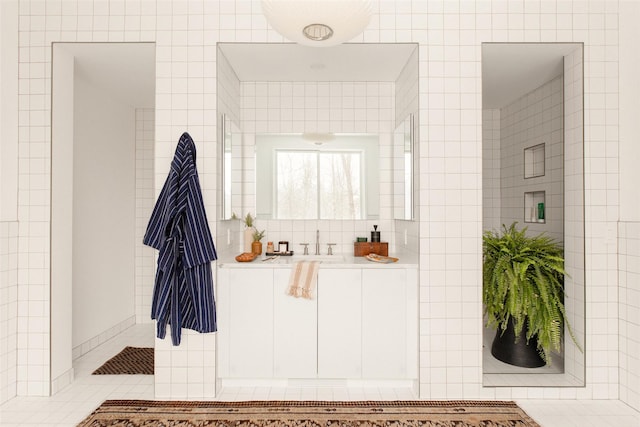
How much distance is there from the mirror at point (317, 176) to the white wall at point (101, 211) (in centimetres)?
153

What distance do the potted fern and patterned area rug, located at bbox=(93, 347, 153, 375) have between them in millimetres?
2659

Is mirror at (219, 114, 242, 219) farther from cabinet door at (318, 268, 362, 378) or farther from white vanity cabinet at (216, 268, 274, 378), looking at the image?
cabinet door at (318, 268, 362, 378)

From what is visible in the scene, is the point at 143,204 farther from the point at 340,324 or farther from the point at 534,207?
the point at 534,207

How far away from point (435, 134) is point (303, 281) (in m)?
1.35

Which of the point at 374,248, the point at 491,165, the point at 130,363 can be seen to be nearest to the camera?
the point at 130,363

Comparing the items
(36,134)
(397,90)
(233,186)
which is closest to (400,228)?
(397,90)

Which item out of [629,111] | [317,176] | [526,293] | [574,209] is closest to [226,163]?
[317,176]

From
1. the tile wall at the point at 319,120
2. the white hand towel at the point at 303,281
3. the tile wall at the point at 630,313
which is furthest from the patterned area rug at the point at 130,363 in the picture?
the tile wall at the point at 630,313

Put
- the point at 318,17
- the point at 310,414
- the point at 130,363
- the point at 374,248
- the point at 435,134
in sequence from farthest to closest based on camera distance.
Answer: the point at 374,248 → the point at 130,363 → the point at 435,134 → the point at 310,414 → the point at 318,17

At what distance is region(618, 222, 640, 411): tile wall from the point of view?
96.3 inches

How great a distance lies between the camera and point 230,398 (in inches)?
102

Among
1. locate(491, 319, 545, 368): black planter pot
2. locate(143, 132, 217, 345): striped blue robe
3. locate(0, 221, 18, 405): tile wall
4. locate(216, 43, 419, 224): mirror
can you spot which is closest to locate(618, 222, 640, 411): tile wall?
locate(491, 319, 545, 368): black planter pot

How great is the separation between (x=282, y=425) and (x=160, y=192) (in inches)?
64.3

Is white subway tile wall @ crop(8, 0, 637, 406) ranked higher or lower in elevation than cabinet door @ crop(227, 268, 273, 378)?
higher
